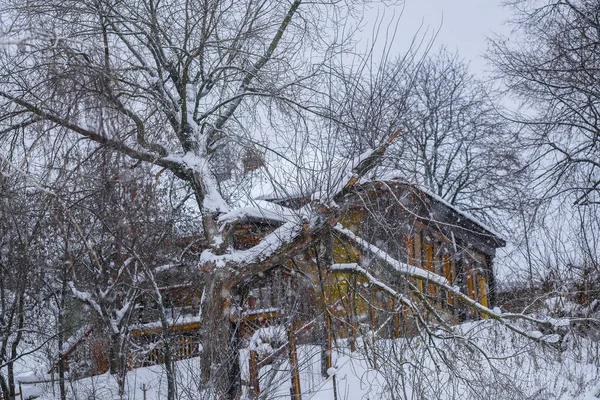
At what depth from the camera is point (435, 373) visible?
834 cm

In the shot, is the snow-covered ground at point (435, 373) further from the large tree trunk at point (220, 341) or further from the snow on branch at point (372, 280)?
the snow on branch at point (372, 280)

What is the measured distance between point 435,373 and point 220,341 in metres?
3.10

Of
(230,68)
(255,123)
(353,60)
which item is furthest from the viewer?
(255,123)

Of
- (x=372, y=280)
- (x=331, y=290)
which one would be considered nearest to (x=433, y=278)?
(x=372, y=280)

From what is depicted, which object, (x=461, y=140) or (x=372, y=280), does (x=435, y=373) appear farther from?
(x=461, y=140)

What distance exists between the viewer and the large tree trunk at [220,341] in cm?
668

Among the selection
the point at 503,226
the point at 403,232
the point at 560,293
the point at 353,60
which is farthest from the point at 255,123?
the point at 503,226

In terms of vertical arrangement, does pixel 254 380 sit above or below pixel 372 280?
below

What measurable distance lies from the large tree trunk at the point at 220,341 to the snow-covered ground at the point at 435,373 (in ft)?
0.63

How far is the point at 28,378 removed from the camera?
13.9 meters

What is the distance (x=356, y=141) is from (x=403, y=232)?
3100mm

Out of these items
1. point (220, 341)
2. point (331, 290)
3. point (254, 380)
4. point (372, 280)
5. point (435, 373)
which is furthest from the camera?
point (331, 290)

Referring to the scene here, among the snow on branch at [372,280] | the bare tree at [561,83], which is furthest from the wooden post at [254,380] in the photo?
the bare tree at [561,83]

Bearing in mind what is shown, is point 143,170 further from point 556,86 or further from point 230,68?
point 556,86
